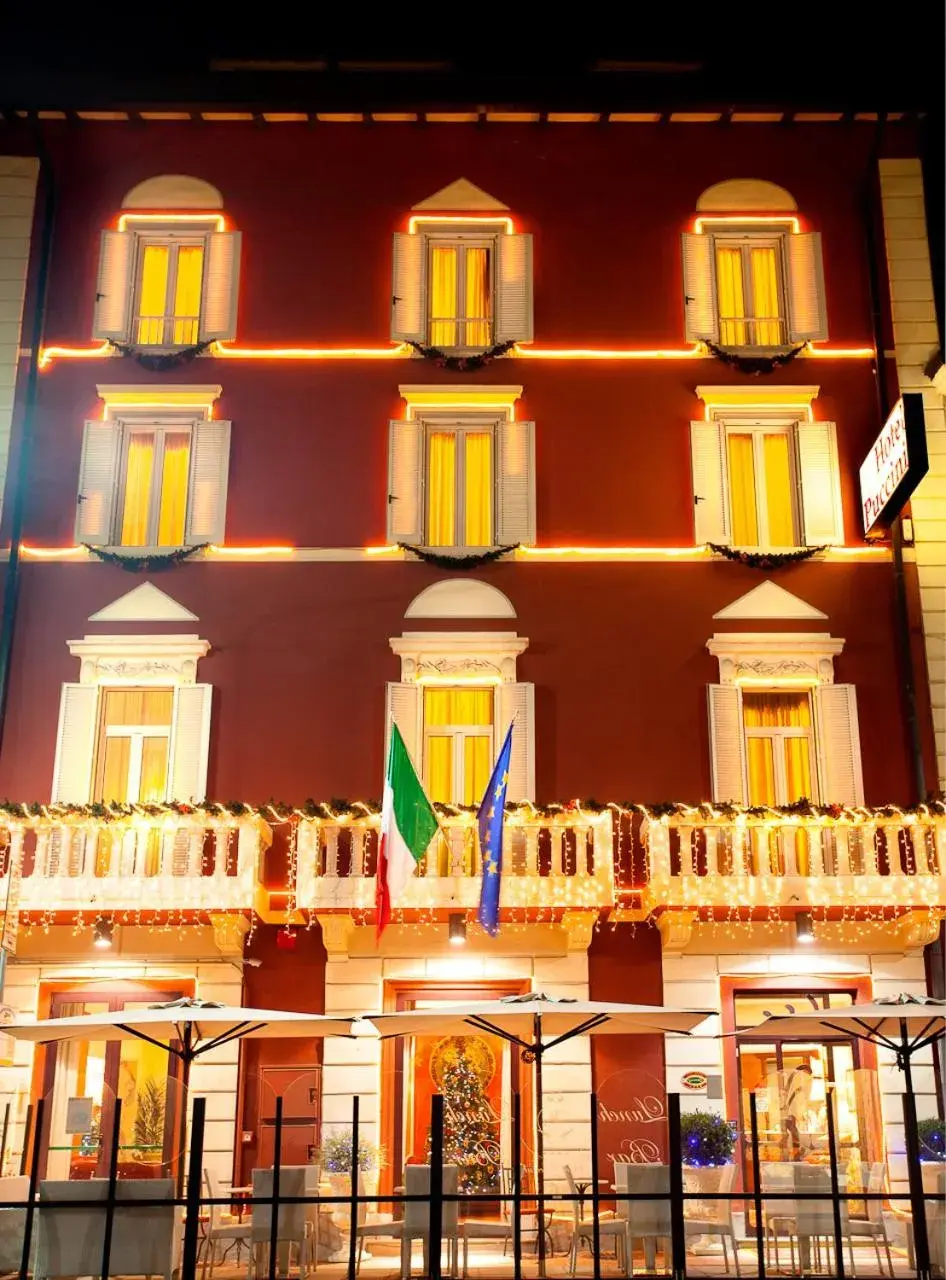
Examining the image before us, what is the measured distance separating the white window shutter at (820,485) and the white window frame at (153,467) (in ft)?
27.0

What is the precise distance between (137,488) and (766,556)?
8.53 m

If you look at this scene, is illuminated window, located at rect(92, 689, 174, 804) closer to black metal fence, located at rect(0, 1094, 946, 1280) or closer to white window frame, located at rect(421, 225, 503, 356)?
black metal fence, located at rect(0, 1094, 946, 1280)

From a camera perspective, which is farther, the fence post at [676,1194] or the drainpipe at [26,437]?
the drainpipe at [26,437]

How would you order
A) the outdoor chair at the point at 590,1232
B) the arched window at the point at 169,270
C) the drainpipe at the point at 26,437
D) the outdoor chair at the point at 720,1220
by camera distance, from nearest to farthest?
1. the outdoor chair at the point at 590,1232
2. the outdoor chair at the point at 720,1220
3. the drainpipe at the point at 26,437
4. the arched window at the point at 169,270

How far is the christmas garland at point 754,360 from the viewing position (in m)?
19.9

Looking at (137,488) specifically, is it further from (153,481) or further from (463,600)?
(463,600)

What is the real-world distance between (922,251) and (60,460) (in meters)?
12.3

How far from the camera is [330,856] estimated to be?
16.8 meters

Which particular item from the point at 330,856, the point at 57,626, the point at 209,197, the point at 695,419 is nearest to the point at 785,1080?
the point at 330,856

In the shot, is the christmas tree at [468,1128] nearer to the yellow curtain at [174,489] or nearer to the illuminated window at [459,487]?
the illuminated window at [459,487]

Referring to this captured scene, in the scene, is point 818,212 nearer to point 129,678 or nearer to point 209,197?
point 209,197

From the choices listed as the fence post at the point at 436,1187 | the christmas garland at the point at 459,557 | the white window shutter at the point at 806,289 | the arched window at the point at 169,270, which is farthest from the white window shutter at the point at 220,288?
the fence post at the point at 436,1187

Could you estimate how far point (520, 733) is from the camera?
1834 centimetres

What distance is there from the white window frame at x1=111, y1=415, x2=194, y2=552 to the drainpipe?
1.22m
